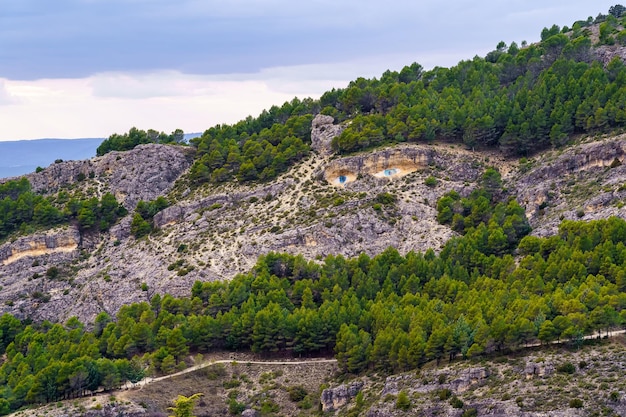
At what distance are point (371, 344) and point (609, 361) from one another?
28567 mm

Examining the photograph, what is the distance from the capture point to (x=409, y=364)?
365 ft

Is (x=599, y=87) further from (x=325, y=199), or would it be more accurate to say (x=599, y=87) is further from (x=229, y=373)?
(x=229, y=373)

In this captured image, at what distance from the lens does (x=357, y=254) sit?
150 metres

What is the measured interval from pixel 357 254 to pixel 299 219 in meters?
12.1

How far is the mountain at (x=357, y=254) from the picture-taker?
10925 cm

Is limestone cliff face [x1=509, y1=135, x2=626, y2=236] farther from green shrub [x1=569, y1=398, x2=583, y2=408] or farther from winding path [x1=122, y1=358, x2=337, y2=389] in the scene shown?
green shrub [x1=569, y1=398, x2=583, y2=408]

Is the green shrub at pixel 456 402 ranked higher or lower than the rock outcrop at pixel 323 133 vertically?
lower

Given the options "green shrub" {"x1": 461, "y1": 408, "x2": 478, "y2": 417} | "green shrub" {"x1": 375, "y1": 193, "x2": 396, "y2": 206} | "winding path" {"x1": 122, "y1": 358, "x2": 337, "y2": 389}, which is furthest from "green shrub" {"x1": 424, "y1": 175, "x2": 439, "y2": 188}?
"green shrub" {"x1": 461, "y1": 408, "x2": 478, "y2": 417}

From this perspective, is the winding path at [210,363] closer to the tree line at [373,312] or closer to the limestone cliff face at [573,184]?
the tree line at [373,312]

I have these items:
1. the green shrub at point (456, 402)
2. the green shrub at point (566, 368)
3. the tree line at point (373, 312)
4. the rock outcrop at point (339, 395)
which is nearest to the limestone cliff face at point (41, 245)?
the tree line at point (373, 312)

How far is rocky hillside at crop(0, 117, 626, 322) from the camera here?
150000mm

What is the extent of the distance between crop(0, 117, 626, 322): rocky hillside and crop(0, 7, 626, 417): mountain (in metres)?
0.35

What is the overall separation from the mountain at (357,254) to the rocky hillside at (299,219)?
1.15 ft

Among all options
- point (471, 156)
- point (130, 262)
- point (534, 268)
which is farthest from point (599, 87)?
point (130, 262)
